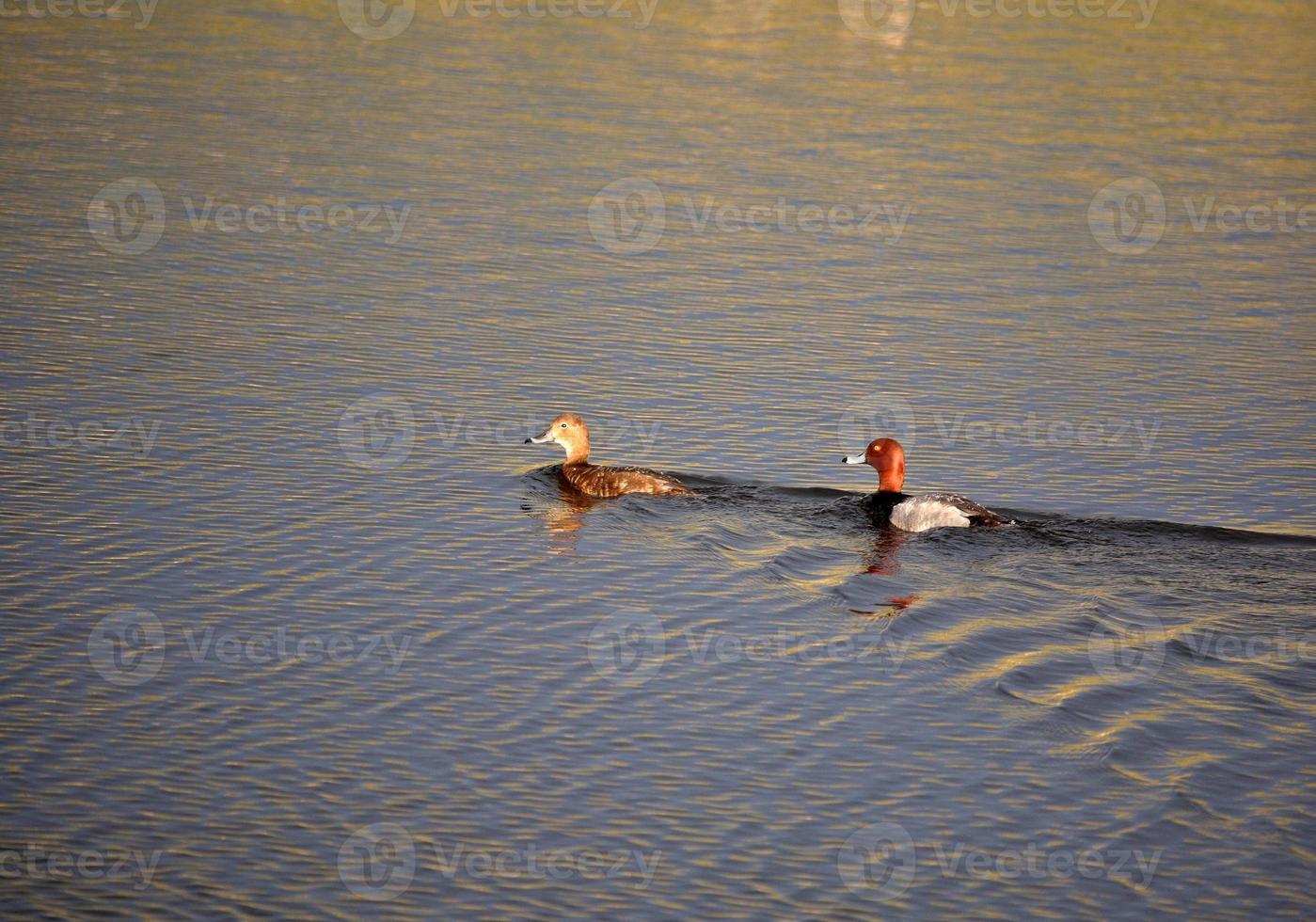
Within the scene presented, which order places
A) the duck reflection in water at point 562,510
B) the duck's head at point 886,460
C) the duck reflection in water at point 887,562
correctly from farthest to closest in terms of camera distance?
the duck's head at point 886,460 → the duck reflection in water at point 562,510 → the duck reflection in water at point 887,562

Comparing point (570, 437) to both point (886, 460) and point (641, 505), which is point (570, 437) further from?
point (886, 460)

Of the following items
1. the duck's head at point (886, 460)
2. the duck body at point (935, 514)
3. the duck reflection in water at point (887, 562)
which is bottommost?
the duck reflection in water at point (887, 562)

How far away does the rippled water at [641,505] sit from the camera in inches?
445

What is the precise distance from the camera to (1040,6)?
164ft

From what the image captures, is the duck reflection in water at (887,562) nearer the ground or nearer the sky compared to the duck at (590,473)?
nearer the ground

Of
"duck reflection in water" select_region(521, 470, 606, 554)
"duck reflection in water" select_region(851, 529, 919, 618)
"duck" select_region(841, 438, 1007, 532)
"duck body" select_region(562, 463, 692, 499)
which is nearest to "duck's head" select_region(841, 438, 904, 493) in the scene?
"duck" select_region(841, 438, 1007, 532)

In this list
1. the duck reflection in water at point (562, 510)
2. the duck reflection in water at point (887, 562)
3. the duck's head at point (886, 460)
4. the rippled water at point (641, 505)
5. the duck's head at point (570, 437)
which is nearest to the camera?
the rippled water at point (641, 505)

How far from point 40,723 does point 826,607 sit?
6687 mm

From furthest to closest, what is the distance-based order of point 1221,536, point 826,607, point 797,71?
point 797,71
point 1221,536
point 826,607

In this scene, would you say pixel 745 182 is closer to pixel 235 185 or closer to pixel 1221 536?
pixel 235 185

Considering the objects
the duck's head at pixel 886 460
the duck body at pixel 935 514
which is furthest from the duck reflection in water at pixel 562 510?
the duck body at pixel 935 514

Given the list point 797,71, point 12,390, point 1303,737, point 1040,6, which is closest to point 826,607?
point 1303,737

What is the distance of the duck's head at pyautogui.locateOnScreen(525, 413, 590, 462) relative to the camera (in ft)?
61.4

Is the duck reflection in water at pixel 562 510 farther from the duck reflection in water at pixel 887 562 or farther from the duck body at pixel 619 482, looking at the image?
the duck reflection in water at pixel 887 562
